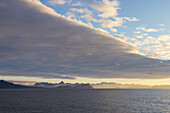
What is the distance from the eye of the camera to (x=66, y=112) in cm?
8000

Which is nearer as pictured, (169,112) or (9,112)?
(9,112)

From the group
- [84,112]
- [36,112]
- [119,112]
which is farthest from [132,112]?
[36,112]

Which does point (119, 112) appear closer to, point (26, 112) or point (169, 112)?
point (169, 112)

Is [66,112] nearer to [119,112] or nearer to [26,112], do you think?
[26,112]

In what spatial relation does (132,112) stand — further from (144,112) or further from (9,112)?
(9,112)

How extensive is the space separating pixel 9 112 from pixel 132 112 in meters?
54.7

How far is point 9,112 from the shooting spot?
7888cm

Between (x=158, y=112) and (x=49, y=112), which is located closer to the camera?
(x=49, y=112)

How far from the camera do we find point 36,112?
7925cm

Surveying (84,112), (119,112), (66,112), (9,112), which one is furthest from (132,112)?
(9,112)

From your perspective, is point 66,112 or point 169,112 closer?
point 66,112

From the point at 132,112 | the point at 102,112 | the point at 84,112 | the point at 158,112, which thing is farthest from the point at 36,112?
the point at 158,112

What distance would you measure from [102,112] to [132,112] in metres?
14.1

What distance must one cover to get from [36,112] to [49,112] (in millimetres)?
5704
